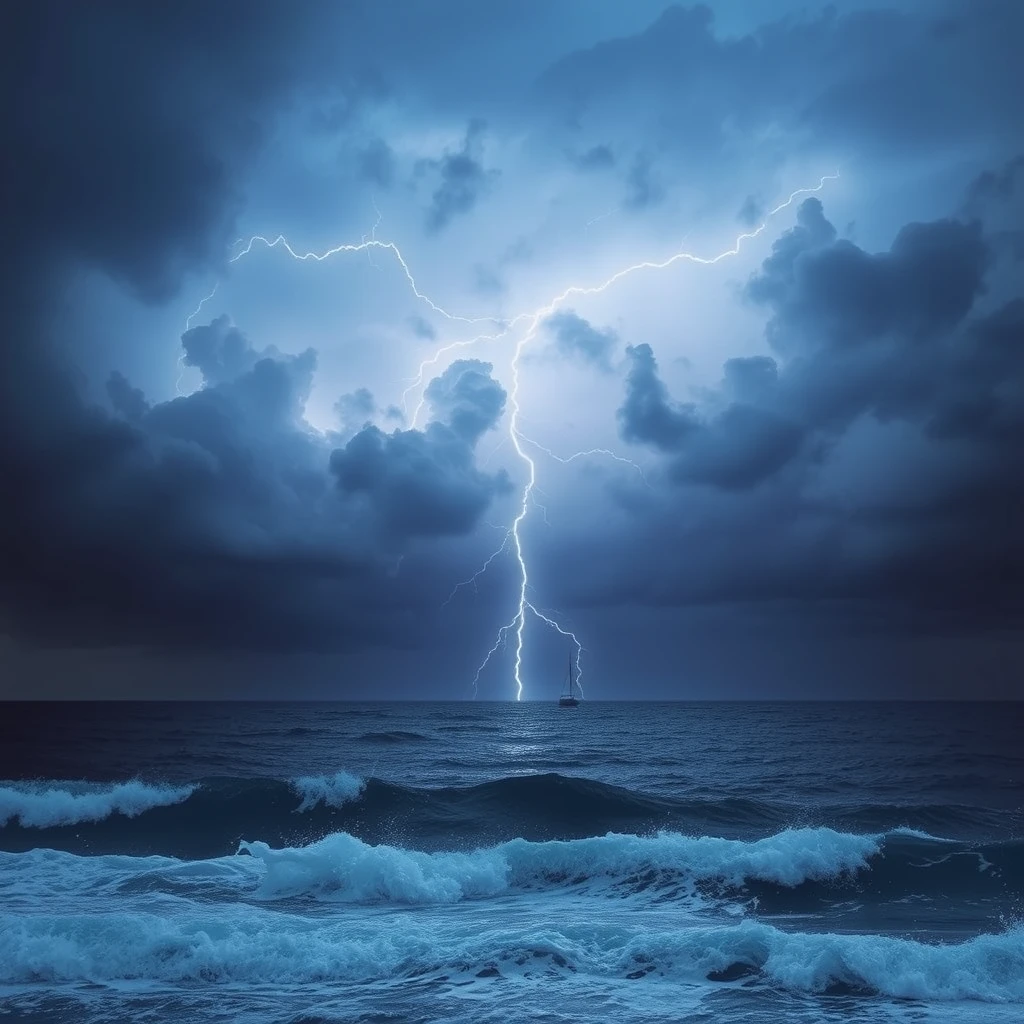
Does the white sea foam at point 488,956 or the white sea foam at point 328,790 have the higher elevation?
the white sea foam at point 488,956

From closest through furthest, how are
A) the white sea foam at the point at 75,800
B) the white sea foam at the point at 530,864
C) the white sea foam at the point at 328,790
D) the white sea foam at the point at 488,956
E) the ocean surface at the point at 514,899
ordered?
1. the ocean surface at the point at 514,899
2. the white sea foam at the point at 488,956
3. the white sea foam at the point at 530,864
4. the white sea foam at the point at 75,800
5. the white sea foam at the point at 328,790

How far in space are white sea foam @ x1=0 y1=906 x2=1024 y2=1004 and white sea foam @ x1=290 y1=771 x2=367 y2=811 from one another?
16.0 metres

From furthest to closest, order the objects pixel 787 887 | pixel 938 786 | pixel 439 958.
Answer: pixel 938 786
pixel 787 887
pixel 439 958

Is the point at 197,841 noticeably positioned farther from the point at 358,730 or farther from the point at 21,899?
the point at 358,730

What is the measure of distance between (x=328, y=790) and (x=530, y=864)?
12.9 m

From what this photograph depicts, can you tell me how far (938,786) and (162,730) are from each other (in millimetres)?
57417

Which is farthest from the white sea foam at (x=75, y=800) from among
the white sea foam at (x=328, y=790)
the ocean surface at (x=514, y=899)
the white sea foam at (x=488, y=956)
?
the white sea foam at (x=488, y=956)

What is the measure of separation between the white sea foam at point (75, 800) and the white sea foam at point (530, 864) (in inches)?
420

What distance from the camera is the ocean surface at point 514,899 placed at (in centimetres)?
1133

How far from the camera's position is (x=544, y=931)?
1377 cm

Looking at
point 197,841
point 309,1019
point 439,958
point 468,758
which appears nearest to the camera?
point 309,1019

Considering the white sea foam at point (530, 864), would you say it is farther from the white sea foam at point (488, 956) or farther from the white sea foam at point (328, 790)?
the white sea foam at point (328, 790)

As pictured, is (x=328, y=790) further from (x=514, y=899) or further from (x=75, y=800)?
(x=514, y=899)

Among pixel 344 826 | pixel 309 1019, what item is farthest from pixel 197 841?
pixel 309 1019
